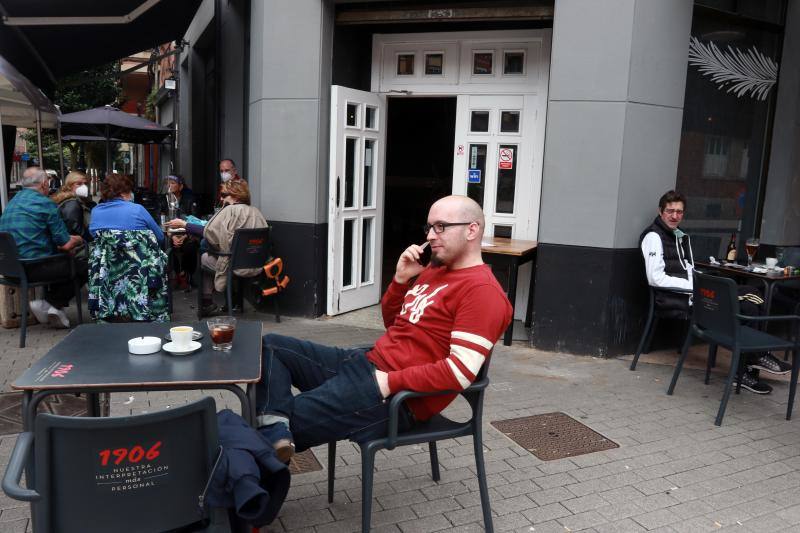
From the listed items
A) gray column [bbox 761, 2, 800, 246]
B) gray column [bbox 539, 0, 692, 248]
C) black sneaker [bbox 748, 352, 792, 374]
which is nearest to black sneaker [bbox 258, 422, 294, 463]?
gray column [bbox 539, 0, 692, 248]

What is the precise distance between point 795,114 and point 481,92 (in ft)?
10.7

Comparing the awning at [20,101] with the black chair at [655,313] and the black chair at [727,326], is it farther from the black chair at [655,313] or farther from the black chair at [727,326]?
the black chair at [727,326]

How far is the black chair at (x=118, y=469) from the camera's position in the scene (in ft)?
5.62

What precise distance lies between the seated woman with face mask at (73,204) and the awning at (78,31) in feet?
9.48

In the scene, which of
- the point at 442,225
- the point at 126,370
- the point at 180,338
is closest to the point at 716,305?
the point at 442,225

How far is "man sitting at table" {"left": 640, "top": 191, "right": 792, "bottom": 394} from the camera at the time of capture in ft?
18.0

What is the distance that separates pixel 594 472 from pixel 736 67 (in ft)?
16.2

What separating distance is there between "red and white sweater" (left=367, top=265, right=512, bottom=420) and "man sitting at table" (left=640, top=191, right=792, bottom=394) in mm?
3181

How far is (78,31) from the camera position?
1013 centimetres

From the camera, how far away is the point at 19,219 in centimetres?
598

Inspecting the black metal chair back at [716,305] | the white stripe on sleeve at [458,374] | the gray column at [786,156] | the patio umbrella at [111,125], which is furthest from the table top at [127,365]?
the patio umbrella at [111,125]

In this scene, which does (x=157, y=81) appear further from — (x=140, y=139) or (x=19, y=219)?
(x=19, y=219)

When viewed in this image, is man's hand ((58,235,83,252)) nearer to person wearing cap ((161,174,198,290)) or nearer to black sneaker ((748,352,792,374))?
person wearing cap ((161,174,198,290))

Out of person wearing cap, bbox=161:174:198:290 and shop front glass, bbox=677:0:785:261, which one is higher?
shop front glass, bbox=677:0:785:261
